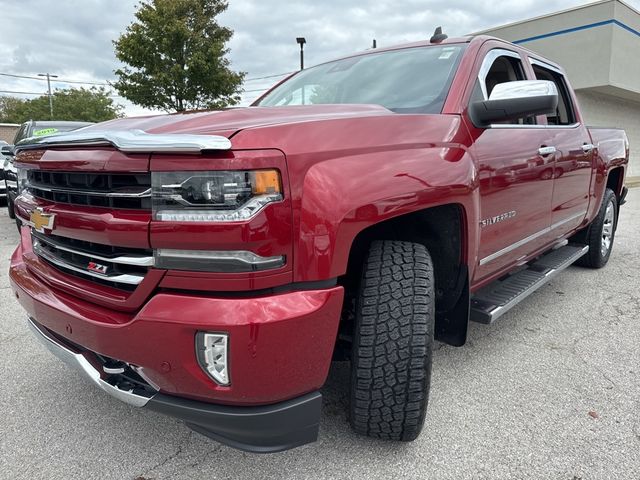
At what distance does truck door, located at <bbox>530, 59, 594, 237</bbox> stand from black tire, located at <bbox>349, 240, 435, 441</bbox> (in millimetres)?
1799

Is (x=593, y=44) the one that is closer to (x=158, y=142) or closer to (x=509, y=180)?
(x=509, y=180)

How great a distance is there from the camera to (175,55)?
1531cm

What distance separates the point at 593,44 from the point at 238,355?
17.9m

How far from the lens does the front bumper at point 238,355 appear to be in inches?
57.0

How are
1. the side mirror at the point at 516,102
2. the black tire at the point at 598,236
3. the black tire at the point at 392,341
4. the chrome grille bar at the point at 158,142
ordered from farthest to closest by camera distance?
the black tire at the point at 598,236
the side mirror at the point at 516,102
the black tire at the point at 392,341
the chrome grille bar at the point at 158,142

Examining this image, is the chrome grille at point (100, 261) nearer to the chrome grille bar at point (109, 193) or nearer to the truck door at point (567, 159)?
the chrome grille bar at point (109, 193)

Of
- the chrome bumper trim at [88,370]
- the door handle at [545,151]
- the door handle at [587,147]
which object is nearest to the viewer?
the chrome bumper trim at [88,370]

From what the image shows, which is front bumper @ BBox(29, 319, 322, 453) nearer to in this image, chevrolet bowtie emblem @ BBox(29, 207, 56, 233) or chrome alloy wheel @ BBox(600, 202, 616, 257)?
chevrolet bowtie emblem @ BBox(29, 207, 56, 233)

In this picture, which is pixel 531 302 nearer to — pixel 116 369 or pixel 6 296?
pixel 116 369

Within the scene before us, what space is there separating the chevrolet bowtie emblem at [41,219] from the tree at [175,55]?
45.4ft

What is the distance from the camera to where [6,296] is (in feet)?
13.4

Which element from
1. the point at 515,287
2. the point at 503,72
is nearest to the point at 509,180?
the point at 515,287

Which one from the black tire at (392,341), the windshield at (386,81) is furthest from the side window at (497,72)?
the black tire at (392,341)

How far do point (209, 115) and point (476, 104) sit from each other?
124 cm
